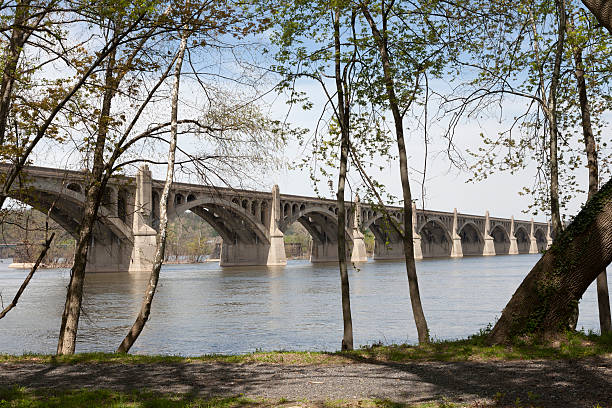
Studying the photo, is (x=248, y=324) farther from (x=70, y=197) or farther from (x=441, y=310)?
(x=70, y=197)

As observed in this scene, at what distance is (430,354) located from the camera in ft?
36.3

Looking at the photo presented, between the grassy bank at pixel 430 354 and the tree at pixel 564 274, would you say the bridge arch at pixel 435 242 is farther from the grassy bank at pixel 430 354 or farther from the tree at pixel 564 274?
the tree at pixel 564 274

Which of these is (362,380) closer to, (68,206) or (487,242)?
(68,206)

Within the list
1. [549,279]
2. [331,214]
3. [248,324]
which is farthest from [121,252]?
[549,279]

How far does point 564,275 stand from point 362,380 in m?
4.16

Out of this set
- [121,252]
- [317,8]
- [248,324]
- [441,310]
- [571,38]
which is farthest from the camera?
[121,252]

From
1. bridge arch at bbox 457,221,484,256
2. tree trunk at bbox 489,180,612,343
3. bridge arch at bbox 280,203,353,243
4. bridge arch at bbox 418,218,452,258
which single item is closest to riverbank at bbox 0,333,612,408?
tree trunk at bbox 489,180,612,343

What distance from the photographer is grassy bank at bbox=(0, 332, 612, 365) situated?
10.1 metres

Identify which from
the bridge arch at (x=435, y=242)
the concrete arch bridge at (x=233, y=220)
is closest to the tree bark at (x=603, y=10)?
the concrete arch bridge at (x=233, y=220)

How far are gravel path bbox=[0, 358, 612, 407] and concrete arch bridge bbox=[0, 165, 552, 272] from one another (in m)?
4.10

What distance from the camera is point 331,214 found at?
9319 cm

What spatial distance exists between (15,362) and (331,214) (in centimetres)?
8229

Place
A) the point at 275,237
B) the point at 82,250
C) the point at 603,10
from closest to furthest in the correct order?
the point at 603,10 → the point at 82,250 → the point at 275,237

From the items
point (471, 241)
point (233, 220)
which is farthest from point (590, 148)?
point (471, 241)
